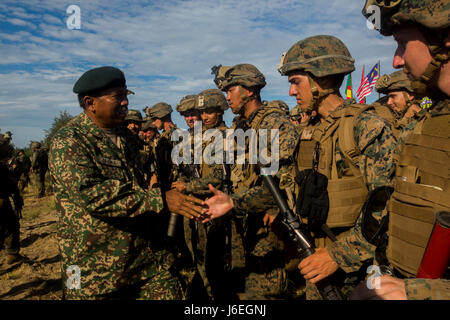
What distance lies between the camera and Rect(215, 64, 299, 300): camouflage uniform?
3.83 metres

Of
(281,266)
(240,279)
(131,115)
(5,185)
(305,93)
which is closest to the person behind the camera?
(305,93)

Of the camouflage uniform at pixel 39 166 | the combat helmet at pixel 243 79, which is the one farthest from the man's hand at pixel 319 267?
the camouflage uniform at pixel 39 166

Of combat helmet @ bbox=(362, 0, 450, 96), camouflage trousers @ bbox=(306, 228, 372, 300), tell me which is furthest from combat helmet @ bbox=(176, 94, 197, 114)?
combat helmet @ bbox=(362, 0, 450, 96)

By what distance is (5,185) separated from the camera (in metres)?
6.69

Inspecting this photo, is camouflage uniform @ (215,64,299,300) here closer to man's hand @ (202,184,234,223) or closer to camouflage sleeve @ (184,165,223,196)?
man's hand @ (202,184,234,223)


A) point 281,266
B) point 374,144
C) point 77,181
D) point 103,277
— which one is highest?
point 374,144

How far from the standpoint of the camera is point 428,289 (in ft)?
3.96

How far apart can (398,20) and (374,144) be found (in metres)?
0.96

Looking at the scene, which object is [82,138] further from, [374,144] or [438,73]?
[438,73]

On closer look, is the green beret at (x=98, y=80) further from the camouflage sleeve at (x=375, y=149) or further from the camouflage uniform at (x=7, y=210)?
the camouflage uniform at (x=7, y=210)

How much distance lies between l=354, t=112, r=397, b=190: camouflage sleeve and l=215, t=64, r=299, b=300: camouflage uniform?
4.61 feet

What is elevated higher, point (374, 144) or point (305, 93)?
point (305, 93)

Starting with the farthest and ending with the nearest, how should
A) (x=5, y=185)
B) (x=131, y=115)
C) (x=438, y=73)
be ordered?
(x=131, y=115) → (x=5, y=185) → (x=438, y=73)
